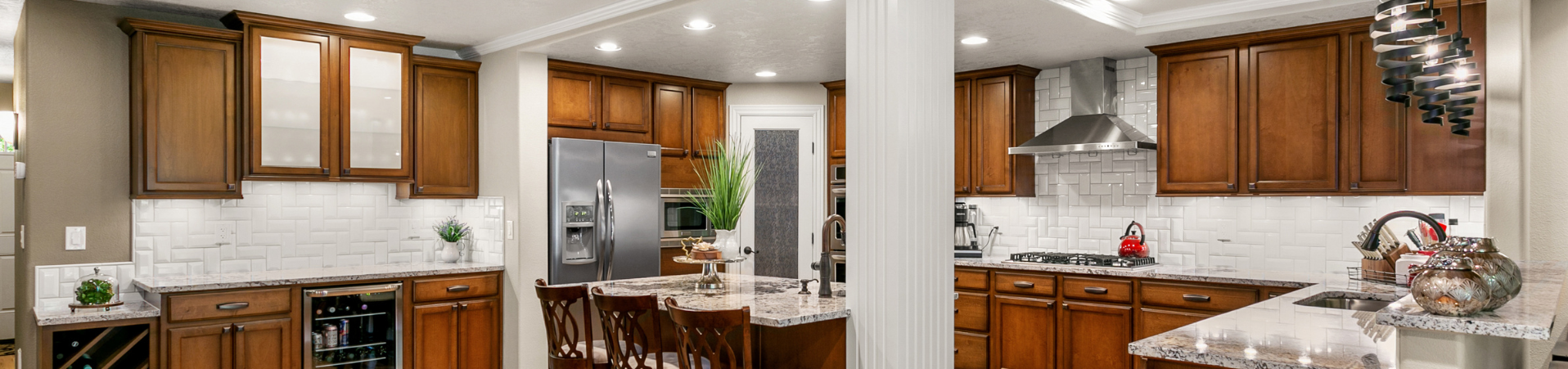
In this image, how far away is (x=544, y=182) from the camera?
17.6ft

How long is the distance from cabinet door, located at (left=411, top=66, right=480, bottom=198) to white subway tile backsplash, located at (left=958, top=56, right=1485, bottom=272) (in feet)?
10.5

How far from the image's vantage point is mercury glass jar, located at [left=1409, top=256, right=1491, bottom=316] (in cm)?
164

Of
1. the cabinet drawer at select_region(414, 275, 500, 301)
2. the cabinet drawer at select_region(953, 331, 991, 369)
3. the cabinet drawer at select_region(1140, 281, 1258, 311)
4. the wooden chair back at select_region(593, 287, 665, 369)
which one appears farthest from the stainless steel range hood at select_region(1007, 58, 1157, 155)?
the cabinet drawer at select_region(414, 275, 500, 301)

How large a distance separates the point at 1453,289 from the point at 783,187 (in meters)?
5.16

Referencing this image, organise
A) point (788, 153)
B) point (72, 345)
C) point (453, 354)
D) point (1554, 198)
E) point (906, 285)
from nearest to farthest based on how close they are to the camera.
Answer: point (906, 285)
point (1554, 198)
point (72, 345)
point (453, 354)
point (788, 153)

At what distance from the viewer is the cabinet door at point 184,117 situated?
14.0ft

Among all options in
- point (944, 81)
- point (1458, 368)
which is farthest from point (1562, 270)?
point (944, 81)

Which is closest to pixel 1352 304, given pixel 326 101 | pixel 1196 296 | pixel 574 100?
pixel 1196 296

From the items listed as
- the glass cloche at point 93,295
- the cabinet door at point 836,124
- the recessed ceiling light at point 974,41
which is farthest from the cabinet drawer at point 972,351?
the glass cloche at point 93,295

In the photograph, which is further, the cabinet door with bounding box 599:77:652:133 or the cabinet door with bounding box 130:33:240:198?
the cabinet door with bounding box 599:77:652:133

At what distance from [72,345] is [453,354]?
1.71 m

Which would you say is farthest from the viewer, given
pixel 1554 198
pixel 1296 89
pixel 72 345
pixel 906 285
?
pixel 1296 89

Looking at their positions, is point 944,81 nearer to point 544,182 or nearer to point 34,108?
point 544,182

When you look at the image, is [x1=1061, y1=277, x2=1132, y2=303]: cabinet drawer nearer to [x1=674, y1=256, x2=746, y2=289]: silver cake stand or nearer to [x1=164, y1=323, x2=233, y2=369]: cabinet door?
[x1=674, y1=256, x2=746, y2=289]: silver cake stand
